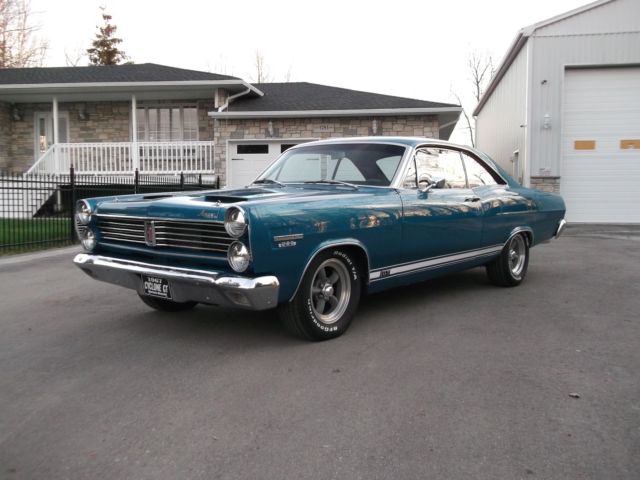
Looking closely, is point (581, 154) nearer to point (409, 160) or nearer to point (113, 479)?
point (409, 160)

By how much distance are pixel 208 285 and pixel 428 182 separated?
2.38 meters

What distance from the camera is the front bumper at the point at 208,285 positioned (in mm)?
3771

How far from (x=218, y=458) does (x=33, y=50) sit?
141ft

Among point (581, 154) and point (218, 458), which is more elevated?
point (581, 154)

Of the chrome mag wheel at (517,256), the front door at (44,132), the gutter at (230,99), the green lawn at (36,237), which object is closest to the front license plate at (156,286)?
the chrome mag wheel at (517,256)

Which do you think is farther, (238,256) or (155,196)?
(155,196)

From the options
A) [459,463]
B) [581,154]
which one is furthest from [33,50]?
[459,463]

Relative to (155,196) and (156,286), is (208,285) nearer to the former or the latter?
(156,286)

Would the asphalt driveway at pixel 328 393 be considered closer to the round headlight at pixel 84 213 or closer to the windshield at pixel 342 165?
the round headlight at pixel 84 213

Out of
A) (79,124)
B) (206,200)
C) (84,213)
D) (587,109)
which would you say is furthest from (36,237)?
(587,109)

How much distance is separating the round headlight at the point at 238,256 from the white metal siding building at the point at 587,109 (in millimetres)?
11488

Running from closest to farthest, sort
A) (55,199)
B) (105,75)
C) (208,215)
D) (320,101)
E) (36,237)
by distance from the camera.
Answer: (208,215)
(36,237)
(55,199)
(320,101)
(105,75)

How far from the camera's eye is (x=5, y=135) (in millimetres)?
19656

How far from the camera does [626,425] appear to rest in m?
2.99
